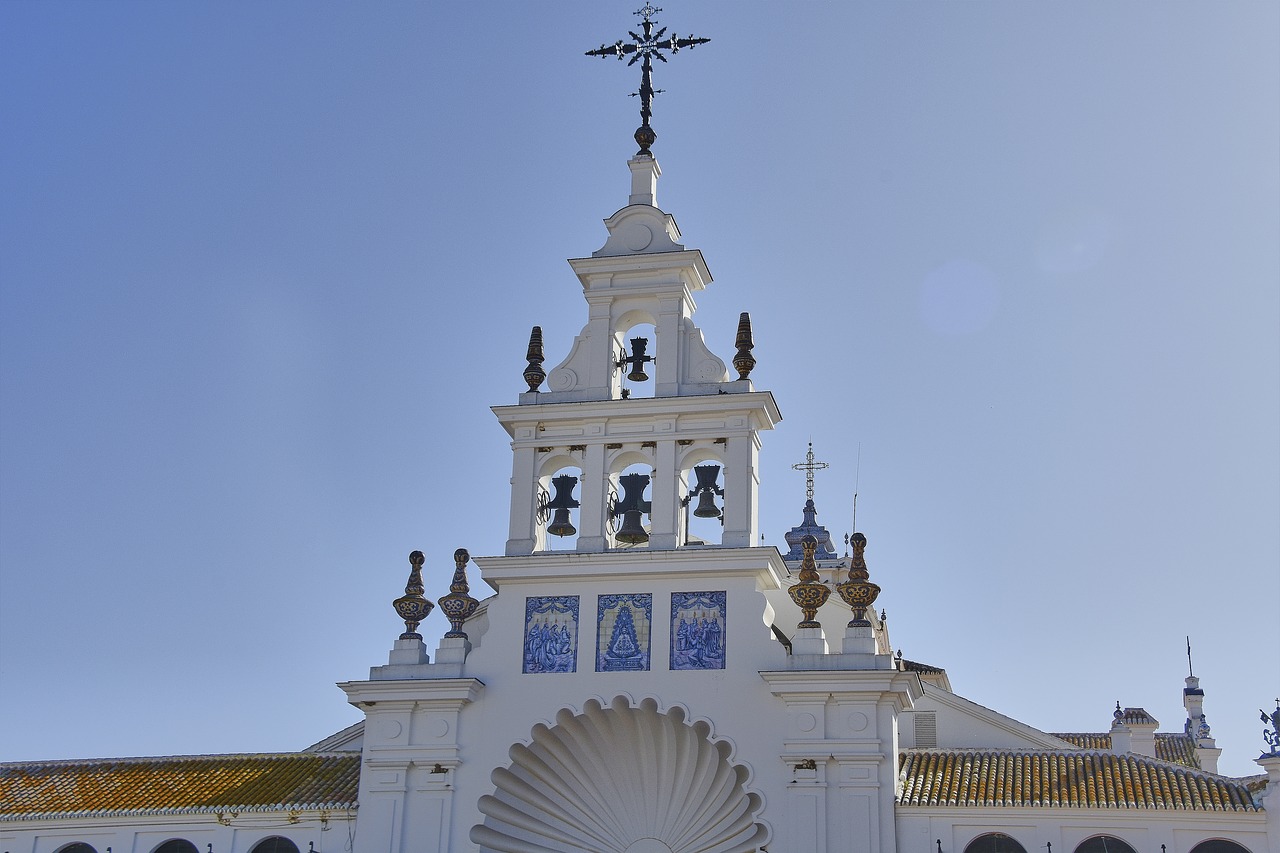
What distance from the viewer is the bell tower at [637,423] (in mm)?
22188

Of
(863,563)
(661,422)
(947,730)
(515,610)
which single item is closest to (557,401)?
(661,422)

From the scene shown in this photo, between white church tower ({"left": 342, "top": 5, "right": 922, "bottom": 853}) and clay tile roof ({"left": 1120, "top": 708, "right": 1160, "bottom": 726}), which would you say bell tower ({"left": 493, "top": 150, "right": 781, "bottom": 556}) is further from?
clay tile roof ({"left": 1120, "top": 708, "right": 1160, "bottom": 726})

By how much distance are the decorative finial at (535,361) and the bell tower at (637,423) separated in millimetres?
16

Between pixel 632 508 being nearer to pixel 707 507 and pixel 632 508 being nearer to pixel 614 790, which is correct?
pixel 707 507

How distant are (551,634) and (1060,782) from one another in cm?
733

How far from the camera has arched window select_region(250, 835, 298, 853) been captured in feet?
71.2

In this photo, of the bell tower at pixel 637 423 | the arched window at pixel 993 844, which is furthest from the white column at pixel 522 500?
the arched window at pixel 993 844

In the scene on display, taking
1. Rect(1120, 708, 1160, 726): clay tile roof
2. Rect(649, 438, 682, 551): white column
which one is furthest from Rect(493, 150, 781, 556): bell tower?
Rect(1120, 708, 1160, 726): clay tile roof

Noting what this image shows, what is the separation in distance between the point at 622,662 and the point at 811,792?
325 cm

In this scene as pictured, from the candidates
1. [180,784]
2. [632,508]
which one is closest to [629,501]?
[632,508]

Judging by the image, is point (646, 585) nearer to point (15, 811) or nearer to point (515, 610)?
point (515, 610)

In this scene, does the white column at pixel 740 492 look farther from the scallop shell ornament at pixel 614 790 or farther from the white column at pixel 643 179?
the white column at pixel 643 179

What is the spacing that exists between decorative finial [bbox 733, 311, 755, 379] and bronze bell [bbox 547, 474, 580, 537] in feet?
9.92

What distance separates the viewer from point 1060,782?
66.7 ft
